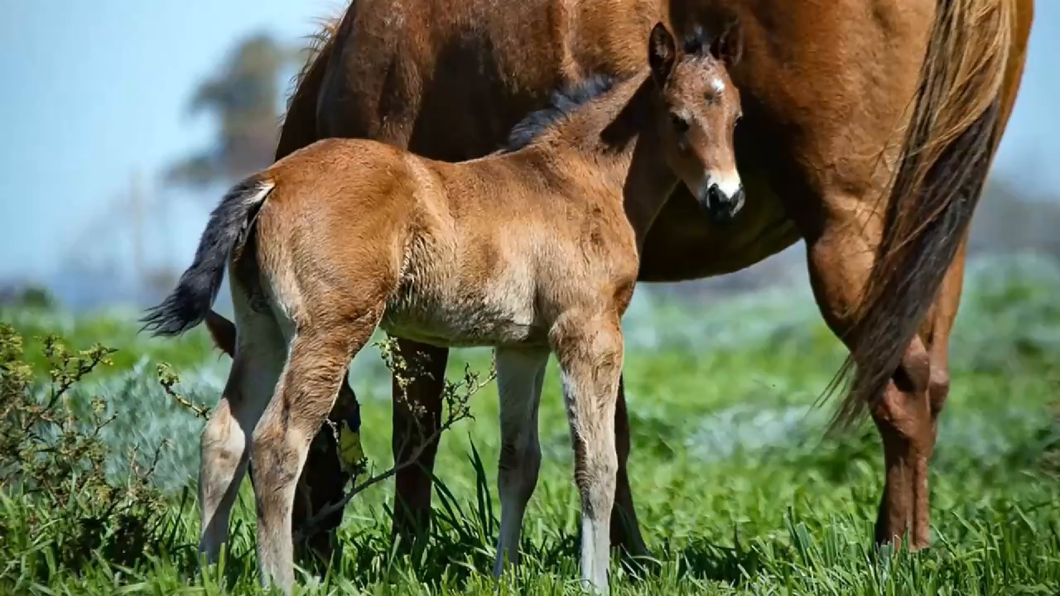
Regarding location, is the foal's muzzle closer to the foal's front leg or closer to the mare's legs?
the foal's front leg

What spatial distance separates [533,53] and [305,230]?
5.25 ft

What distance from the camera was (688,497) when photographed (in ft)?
22.9

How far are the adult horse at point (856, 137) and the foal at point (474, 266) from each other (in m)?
0.33

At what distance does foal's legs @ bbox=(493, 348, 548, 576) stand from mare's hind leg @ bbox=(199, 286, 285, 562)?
838 mm

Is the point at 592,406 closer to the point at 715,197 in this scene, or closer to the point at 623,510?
the point at 715,197

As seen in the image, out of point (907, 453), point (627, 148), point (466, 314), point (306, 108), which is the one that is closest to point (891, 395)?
point (907, 453)

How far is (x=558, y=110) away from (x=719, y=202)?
28.0 inches

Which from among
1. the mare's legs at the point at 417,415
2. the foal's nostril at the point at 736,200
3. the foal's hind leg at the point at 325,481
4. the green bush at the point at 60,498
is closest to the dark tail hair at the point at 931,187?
the foal's nostril at the point at 736,200

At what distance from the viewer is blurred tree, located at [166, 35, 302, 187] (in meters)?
40.5

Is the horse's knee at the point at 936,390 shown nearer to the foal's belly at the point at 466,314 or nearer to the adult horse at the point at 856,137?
the adult horse at the point at 856,137

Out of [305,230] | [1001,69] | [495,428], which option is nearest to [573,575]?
[305,230]

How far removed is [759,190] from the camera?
5.30 meters

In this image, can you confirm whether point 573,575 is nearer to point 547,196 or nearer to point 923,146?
point 547,196

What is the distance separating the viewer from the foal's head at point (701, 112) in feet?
15.5
